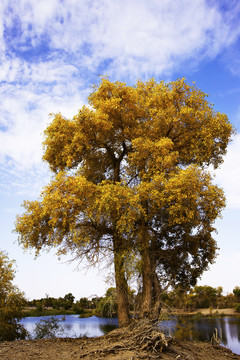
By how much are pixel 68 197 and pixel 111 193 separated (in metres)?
1.61

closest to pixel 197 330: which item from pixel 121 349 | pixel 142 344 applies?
pixel 142 344

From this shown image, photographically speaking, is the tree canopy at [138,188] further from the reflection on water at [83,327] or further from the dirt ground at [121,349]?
the reflection on water at [83,327]

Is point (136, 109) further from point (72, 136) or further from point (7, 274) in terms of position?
point (7, 274)

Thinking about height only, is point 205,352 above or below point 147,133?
below

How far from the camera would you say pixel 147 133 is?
14.1 m

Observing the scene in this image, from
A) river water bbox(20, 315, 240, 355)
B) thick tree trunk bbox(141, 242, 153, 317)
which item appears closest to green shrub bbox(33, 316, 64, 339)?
river water bbox(20, 315, 240, 355)

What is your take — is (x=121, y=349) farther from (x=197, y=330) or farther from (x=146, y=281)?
(x=197, y=330)

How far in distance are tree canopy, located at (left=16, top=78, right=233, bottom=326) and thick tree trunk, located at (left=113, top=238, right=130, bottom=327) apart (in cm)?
4

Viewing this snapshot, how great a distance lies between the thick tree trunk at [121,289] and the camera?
1265 cm

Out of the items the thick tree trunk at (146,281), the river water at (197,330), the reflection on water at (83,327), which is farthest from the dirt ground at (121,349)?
the reflection on water at (83,327)

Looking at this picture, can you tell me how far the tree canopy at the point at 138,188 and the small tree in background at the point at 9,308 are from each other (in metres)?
3.96

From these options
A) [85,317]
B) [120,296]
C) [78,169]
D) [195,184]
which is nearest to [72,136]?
[78,169]

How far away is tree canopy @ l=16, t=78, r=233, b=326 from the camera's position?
452 inches

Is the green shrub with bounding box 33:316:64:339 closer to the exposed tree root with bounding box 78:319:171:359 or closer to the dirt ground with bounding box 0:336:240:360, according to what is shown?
the dirt ground with bounding box 0:336:240:360
